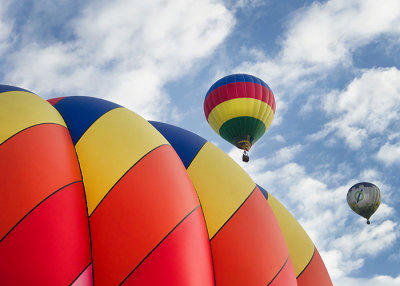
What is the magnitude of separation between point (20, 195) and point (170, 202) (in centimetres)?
130

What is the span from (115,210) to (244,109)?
891cm

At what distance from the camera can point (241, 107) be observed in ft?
40.1

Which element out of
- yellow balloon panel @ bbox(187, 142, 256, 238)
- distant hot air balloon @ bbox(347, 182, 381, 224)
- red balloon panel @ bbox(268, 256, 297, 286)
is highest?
distant hot air balloon @ bbox(347, 182, 381, 224)

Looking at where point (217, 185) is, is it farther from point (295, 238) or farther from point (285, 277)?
point (295, 238)

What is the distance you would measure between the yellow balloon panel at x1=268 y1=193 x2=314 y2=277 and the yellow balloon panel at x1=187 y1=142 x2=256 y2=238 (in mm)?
1327

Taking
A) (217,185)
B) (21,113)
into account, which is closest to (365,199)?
(217,185)

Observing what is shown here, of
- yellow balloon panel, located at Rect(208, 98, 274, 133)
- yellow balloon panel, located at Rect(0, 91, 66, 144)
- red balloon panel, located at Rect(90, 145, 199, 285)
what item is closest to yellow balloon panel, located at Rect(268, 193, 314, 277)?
red balloon panel, located at Rect(90, 145, 199, 285)

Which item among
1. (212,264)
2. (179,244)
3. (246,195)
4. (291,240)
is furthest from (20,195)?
(291,240)

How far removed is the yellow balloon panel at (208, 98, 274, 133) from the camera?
1221cm

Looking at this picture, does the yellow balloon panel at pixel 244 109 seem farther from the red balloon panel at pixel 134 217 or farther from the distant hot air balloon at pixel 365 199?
the red balloon panel at pixel 134 217

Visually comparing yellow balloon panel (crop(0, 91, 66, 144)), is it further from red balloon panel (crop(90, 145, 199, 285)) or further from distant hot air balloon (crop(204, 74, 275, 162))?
distant hot air balloon (crop(204, 74, 275, 162))

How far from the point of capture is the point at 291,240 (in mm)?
5746

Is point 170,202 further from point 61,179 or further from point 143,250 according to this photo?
point 61,179

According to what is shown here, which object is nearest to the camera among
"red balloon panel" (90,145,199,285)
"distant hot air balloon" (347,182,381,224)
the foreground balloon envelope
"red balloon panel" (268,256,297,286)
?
the foreground balloon envelope
